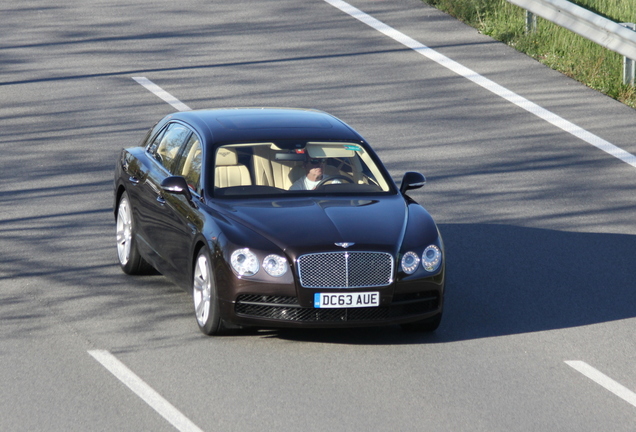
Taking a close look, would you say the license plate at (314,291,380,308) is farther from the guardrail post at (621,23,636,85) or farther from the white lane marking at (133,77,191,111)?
the guardrail post at (621,23,636,85)

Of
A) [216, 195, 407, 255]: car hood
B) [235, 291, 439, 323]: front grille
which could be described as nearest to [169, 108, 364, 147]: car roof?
[216, 195, 407, 255]: car hood

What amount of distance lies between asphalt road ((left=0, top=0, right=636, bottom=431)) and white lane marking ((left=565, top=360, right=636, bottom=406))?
0.10 ft

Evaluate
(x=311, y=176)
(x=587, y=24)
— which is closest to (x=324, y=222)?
(x=311, y=176)

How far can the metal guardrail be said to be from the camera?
16.5 m

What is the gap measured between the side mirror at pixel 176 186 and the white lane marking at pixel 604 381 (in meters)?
3.14

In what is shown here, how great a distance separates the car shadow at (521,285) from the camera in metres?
8.90

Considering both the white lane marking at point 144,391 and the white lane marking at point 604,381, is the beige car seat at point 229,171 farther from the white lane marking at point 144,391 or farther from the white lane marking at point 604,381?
the white lane marking at point 604,381

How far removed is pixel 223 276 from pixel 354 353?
3.48 feet

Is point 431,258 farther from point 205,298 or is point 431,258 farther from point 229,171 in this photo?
point 229,171

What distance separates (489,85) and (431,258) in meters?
9.65

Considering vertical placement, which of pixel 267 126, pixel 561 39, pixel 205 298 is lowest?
pixel 561 39

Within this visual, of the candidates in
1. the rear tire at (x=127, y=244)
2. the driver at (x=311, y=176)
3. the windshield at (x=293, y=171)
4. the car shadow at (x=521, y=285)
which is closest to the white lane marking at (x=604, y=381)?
the car shadow at (x=521, y=285)

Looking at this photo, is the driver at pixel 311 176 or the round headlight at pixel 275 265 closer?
the round headlight at pixel 275 265

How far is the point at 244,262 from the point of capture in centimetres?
832
